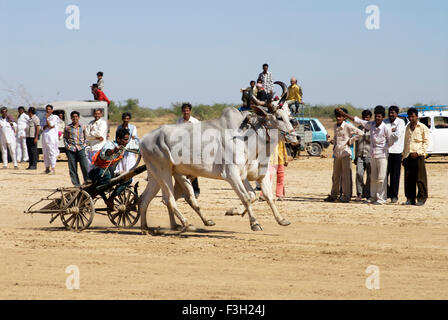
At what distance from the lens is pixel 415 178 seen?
645 inches

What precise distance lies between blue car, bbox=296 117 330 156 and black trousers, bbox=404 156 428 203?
15.0 m

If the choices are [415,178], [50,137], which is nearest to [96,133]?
[415,178]

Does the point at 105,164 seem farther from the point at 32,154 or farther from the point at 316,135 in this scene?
the point at 316,135

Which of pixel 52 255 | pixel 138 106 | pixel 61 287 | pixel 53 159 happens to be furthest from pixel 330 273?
pixel 138 106

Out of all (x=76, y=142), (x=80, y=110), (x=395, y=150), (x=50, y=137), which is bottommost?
(x=395, y=150)

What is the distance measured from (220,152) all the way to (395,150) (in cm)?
589

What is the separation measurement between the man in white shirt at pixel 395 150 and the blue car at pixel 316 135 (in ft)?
48.2

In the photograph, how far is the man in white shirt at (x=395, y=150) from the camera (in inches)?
642

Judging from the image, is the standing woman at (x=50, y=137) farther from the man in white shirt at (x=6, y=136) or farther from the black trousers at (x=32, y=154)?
the man in white shirt at (x=6, y=136)

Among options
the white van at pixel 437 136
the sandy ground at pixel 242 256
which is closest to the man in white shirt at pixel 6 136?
the sandy ground at pixel 242 256

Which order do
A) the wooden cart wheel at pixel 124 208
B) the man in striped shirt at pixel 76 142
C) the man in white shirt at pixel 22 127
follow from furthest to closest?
the man in white shirt at pixel 22 127
the man in striped shirt at pixel 76 142
the wooden cart wheel at pixel 124 208

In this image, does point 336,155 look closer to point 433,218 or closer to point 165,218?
point 433,218

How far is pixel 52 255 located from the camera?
34.4 ft

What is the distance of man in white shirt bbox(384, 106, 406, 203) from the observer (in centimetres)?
1631
